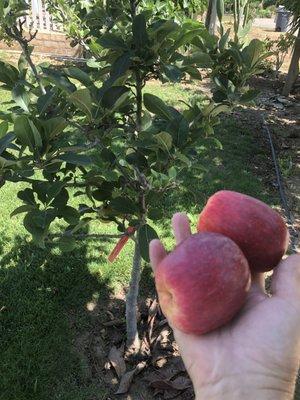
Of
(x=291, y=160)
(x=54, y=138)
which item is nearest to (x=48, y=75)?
(x=54, y=138)

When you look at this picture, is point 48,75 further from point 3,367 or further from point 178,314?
point 3,367

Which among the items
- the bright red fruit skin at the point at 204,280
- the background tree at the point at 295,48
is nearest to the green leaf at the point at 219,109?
the bright red fruit skin at the point at 204,280

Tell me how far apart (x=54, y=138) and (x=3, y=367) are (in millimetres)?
1854

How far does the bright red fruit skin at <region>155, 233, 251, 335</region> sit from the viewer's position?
1556 mm

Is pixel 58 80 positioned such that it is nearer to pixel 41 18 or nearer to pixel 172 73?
pixel 172 73

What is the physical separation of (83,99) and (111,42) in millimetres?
377

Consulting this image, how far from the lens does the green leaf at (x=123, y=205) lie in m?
2.30

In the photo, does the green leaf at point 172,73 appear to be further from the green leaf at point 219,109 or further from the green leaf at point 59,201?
the green leaf at point 59,201

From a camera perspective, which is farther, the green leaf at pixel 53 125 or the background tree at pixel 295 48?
the background tree at pixel 295 48

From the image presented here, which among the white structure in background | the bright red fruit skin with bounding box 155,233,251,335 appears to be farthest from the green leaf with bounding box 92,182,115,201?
the white structure in background

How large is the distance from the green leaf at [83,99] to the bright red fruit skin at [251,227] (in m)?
0.66

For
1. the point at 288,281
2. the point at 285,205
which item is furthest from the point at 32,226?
the point at 285,205

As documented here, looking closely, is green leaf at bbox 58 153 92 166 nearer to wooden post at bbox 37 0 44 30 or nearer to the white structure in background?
the white structure in background

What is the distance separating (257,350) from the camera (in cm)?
160
